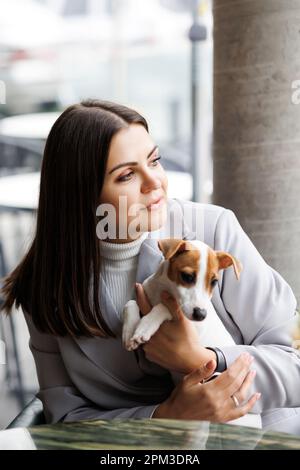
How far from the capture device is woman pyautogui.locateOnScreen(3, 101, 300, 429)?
1266 millimetres

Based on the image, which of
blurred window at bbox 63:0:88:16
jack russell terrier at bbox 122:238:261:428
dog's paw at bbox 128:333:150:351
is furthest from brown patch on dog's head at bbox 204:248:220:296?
blurred window at bbox 63:0:88:16

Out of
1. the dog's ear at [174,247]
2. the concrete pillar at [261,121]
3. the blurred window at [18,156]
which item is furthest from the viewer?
the blurred window at [18,156]

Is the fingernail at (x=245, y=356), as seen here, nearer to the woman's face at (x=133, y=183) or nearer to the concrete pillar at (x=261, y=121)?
the woman's face at (x=133, y=183)

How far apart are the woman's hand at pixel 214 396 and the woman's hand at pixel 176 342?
3 centimetres

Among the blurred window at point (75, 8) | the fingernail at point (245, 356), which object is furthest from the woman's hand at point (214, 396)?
the blurred window at point (75, 8)

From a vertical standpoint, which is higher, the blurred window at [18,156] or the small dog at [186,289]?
the small dog at [186,289]

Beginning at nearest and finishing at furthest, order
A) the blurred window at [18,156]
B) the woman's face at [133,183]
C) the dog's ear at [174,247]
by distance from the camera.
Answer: the dog's ear at [174,247] → the woman's face at [133,183] → the blurred window at [18,156]

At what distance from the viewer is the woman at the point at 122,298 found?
4.15 ft

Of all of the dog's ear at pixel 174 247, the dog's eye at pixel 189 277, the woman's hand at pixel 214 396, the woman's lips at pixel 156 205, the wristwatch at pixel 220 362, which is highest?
the woman's lips at pixel 156 205

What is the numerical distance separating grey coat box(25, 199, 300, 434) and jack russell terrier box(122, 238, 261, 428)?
0.05 meters

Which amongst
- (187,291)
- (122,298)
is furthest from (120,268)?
(187,291)

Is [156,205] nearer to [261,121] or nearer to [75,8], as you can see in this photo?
[261,121]

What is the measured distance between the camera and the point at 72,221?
1.38 meters

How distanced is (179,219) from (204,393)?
0.38 metres
